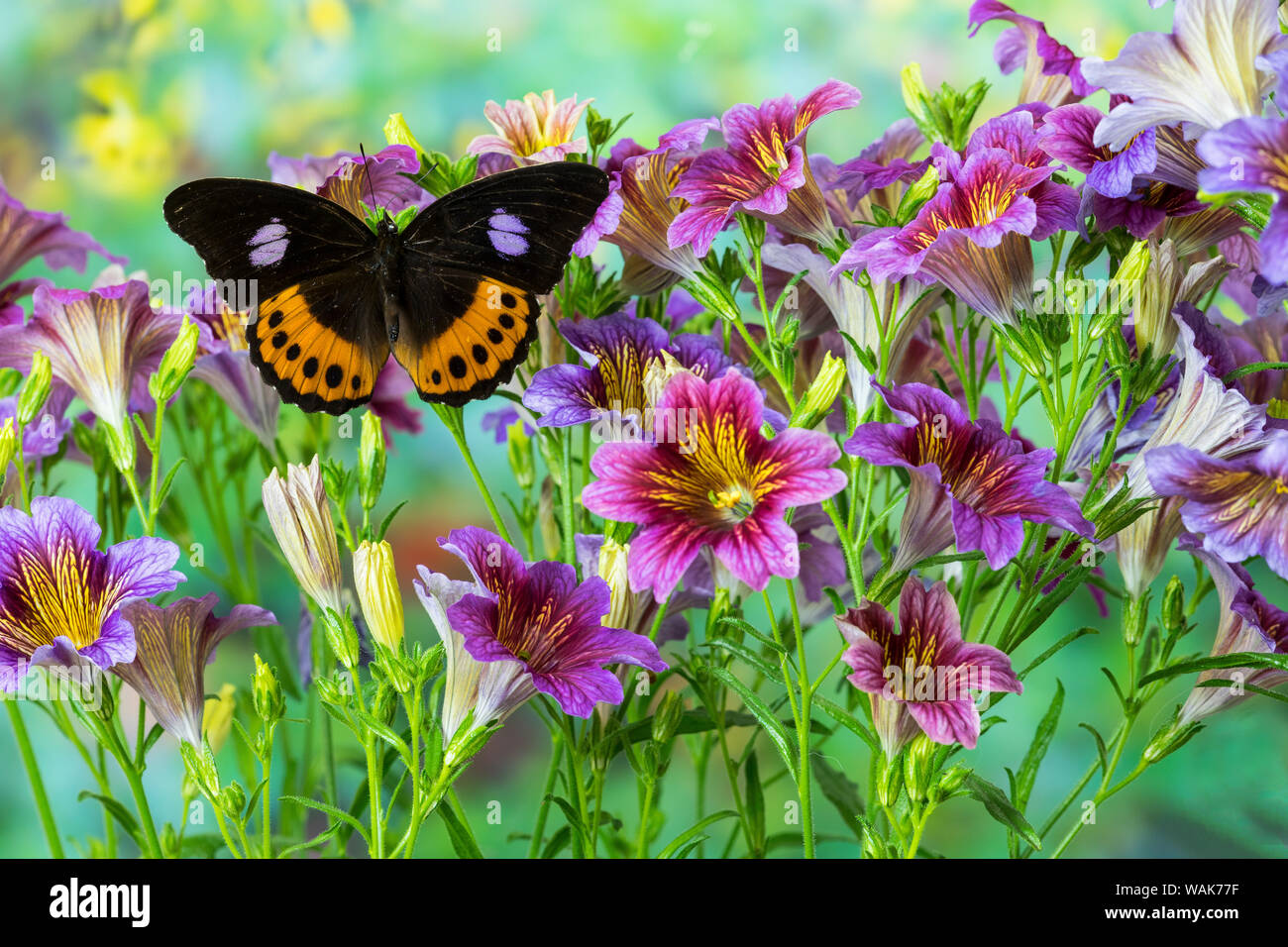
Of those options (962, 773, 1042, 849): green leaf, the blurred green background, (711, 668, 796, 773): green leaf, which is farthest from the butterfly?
the blurred green background

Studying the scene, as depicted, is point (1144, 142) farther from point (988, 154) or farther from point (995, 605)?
point (995, 605)

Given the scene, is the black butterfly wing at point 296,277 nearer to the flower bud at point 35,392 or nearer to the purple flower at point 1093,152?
the flower bud at point 35,392

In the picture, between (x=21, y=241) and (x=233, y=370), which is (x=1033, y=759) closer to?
(x=233, y=370)

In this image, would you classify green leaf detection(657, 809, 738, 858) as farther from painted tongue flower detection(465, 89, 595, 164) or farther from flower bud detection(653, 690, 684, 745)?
painted tongue flower detection(465, 89, 595, 164)

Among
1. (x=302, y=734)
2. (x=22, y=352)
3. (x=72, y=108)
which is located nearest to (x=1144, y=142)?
(x=22, y=352)

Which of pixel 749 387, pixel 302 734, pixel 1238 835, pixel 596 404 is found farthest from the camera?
pixel 302 734

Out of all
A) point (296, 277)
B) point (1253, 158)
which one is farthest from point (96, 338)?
point (1253, 158)

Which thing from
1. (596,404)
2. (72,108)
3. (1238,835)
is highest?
(72,108)
